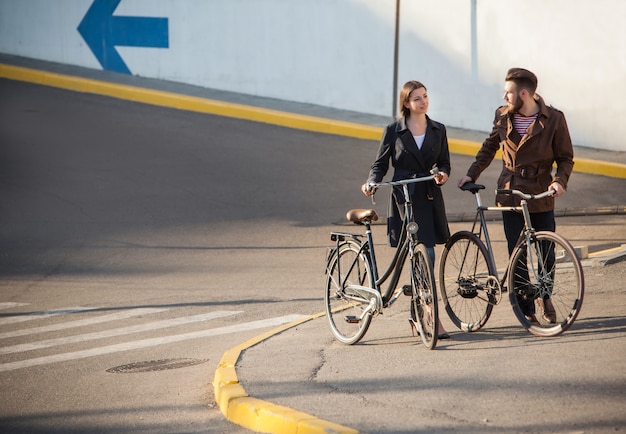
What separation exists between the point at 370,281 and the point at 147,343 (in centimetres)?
246

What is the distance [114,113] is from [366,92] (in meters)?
5.14

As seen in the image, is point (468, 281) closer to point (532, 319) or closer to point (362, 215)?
point (532, 319)

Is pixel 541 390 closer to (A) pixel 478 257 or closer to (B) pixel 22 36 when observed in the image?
(A) pixel 478 257

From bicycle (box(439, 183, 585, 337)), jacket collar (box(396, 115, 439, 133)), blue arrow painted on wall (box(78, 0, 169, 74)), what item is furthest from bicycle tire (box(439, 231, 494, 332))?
blue arrow painted on wall (box(78, 0, 169, 74))

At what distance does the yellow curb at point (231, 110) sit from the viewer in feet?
58.1

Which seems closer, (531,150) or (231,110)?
(531,150)

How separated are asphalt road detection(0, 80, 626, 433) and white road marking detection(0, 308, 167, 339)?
0.04 m

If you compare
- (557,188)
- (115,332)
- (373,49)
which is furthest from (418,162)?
(373,49)

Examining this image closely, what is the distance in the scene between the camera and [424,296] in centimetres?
766

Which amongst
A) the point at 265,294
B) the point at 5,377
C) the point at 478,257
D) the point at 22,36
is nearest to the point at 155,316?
the point at 265,294

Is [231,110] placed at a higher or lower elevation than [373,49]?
lower

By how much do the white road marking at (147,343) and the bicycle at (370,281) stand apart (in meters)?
1.18

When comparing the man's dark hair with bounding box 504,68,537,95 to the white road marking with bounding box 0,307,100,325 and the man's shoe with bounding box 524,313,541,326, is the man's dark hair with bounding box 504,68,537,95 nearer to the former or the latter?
the man's shoe with bounding box 524,313,541,326

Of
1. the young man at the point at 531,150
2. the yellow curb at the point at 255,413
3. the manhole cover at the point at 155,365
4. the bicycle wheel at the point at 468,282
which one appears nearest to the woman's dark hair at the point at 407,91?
the young man at the point at 531,150
